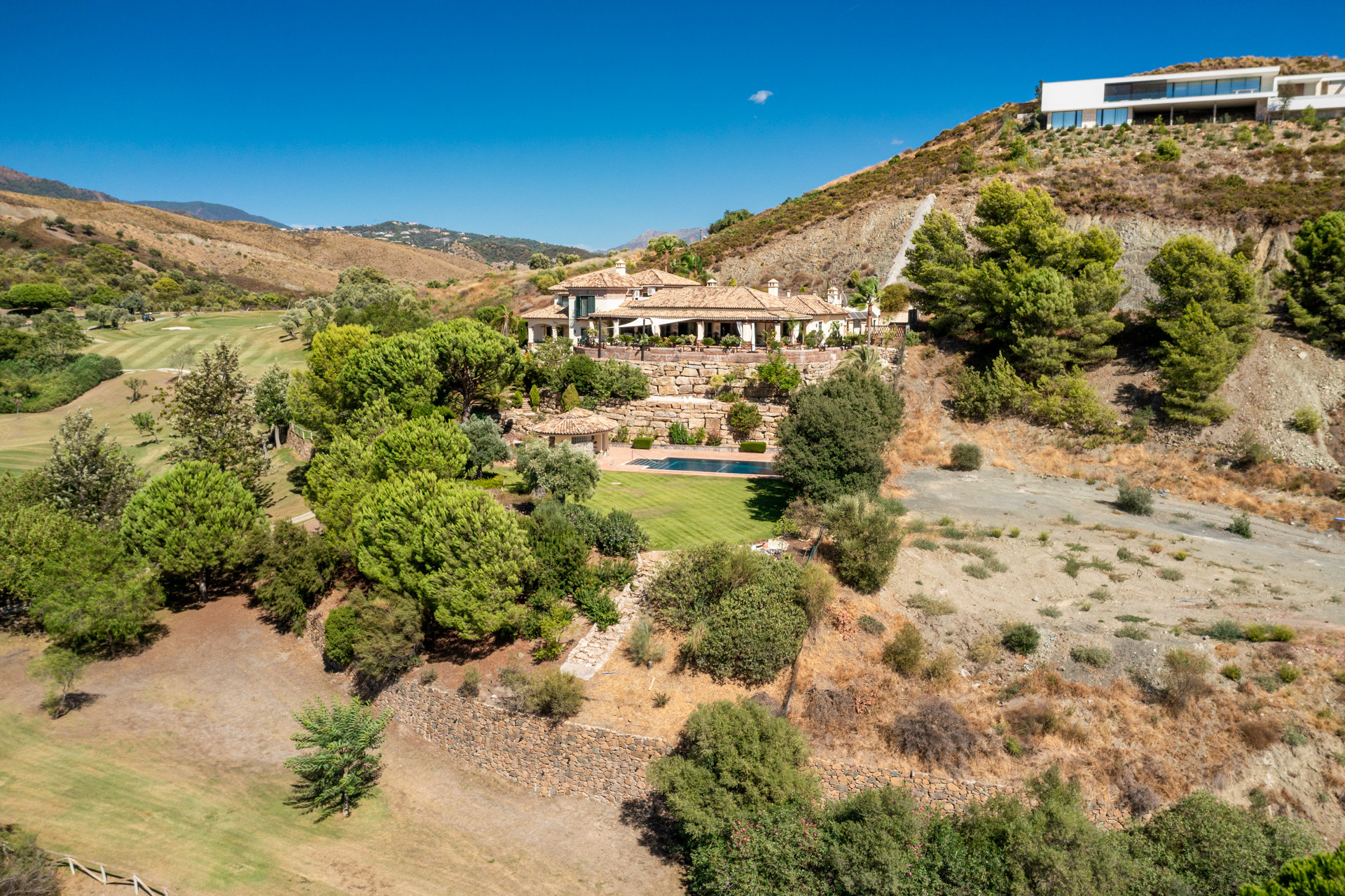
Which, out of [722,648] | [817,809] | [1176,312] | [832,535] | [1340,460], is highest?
[1176,312]

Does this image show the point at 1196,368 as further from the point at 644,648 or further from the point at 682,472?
the point at 644,648

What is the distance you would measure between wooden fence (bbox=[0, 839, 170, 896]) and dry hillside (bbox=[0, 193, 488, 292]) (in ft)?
336

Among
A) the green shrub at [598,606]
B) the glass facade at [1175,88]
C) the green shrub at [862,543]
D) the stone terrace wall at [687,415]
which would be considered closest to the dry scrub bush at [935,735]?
the green shrub at [862,543]

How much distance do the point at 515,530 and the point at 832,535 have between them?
1159 cm

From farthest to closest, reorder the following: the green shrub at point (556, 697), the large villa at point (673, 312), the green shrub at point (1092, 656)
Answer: the large villa at point (673, 312), the green shrub at point (1092, 656), the green shrub at point (556, 697)

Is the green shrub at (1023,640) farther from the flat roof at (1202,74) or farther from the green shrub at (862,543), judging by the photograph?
the flat roof at (1202,74)

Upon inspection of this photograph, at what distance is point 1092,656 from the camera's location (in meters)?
20.7

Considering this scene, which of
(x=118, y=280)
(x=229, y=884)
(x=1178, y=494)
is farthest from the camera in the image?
(x=118, y=280)

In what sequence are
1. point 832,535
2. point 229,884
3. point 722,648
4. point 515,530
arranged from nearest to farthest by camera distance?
point 229,884 < point 722,648 < point 515,530 < point 832,535

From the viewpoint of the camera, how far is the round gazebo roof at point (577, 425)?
35.7 metres

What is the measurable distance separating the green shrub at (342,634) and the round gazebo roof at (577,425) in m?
13.4

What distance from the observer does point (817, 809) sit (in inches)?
687

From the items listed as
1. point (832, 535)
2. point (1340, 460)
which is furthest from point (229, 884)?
point (1340, 460)

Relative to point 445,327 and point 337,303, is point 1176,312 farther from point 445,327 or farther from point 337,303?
point 337,303
